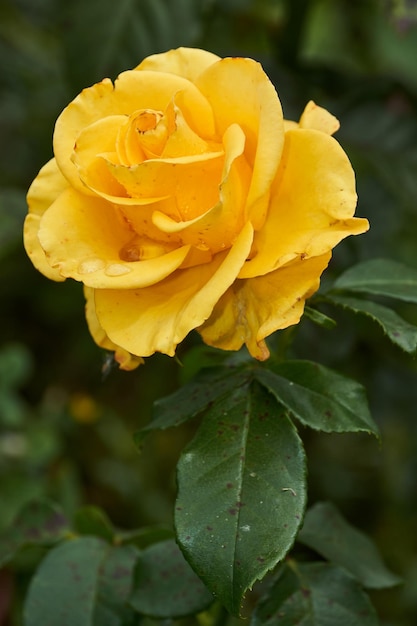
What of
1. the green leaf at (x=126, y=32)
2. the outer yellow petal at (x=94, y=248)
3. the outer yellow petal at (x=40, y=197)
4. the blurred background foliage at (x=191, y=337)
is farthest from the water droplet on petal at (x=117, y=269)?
the green leaf at (x=126, y=32)

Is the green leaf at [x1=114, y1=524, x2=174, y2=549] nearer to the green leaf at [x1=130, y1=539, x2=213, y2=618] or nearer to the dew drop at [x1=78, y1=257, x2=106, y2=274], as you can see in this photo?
the green leaf at [x1=130, y1=539, x2=213, y2=618]

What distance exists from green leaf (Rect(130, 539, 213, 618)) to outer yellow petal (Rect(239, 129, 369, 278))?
0.34m

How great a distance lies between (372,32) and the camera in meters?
1.87

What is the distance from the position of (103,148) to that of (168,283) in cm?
13

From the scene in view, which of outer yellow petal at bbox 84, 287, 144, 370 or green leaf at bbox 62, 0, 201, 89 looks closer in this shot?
outer yellow petal at bbox 84, 287, 144, 370

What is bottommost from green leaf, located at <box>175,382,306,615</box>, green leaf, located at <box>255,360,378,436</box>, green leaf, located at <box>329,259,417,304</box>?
green leaf, located at <box>175,382,306,615</box>

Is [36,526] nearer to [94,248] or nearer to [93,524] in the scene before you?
[93,524]

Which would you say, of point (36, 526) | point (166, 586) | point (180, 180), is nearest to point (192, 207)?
point (180, 180)

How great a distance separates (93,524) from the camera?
3.28 ft

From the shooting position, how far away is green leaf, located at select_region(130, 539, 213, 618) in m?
0.84

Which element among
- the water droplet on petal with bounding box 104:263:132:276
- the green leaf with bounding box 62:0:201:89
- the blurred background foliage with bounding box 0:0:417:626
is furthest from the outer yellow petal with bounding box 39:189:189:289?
the green leaf with bounding box 62:0:201:89

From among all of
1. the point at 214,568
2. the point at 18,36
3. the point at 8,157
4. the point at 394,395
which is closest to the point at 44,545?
the point at 214,568

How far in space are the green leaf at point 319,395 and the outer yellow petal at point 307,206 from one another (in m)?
0.11

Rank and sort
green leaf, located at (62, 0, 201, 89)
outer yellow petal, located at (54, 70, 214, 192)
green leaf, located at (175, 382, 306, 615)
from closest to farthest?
green leaf, located at (175, 382, 306, 615) → outer yellow petal, located at (54, 70, 214, 192) → green leaf, located at (62, 0, 201, 89)
